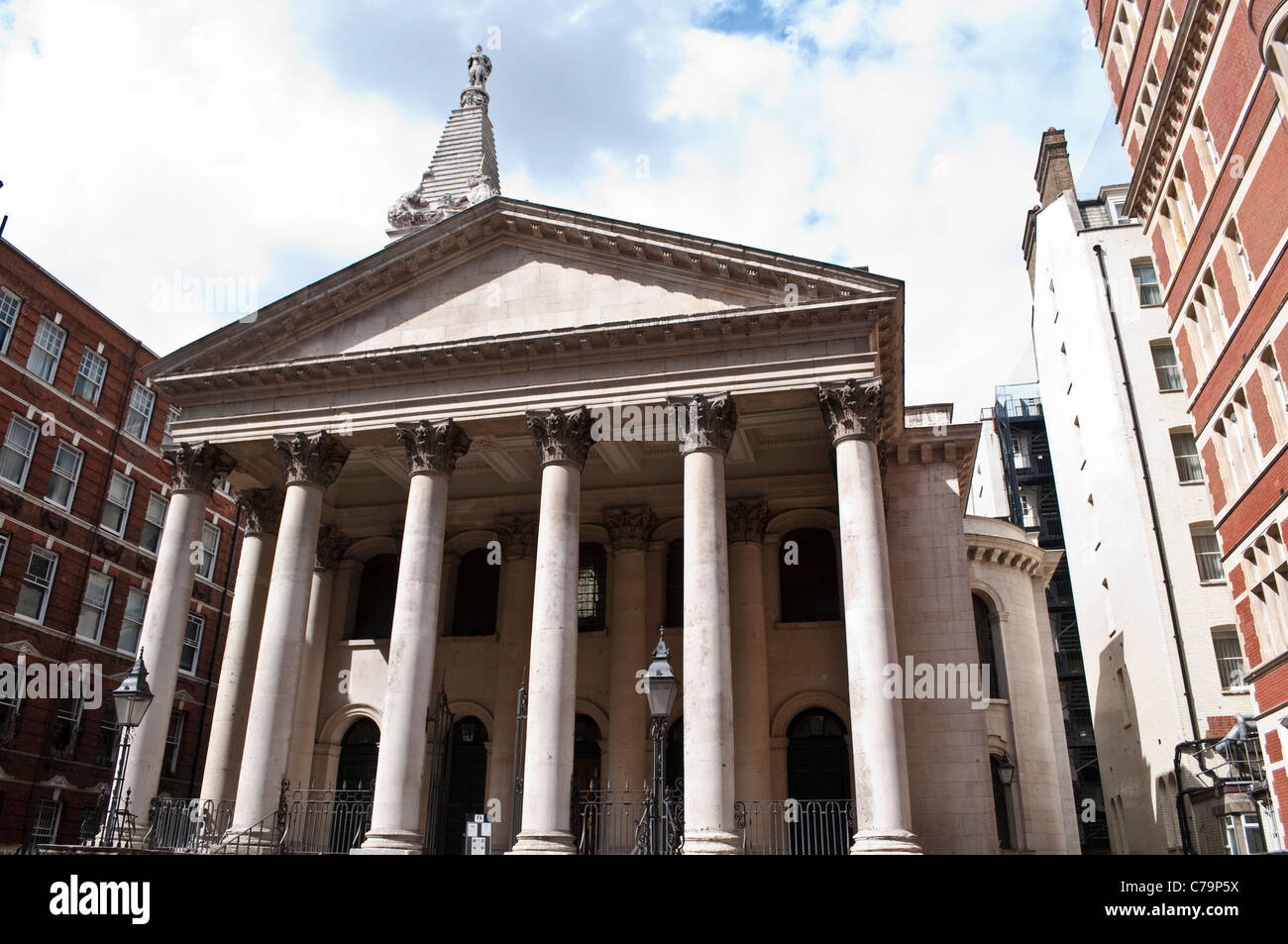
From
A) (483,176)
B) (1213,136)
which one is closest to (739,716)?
(1213,136)

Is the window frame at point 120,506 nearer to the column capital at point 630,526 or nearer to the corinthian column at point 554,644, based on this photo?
the column capital at point 630,526

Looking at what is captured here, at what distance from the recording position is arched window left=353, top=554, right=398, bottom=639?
29547 millimetres

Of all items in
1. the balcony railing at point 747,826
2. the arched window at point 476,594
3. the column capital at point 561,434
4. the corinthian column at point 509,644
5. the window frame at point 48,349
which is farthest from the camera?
the window frame at point 48,349

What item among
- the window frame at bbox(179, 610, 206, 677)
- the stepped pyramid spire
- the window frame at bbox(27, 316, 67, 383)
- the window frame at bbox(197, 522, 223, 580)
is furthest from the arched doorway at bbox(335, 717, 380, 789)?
→ the stepped pyramid spire

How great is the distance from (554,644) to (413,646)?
3.33m

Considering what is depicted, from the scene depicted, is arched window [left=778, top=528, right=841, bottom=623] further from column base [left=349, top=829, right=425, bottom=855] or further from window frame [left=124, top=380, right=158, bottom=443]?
window frame [left=124, top=380, right=158, bottom=443]

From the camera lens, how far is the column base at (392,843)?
1967cm

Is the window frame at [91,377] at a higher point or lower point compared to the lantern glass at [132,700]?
higher

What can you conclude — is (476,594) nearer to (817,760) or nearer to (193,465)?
(193,465)

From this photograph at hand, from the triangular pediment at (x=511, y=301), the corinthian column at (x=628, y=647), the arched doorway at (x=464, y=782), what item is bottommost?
the arched doorway at (x=464, y=782)

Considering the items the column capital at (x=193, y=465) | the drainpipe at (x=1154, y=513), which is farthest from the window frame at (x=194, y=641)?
the drainpipe at (x=1154, y=513)

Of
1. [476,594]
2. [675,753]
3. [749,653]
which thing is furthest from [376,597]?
[749,653]

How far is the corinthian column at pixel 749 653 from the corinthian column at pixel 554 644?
18.0ft
